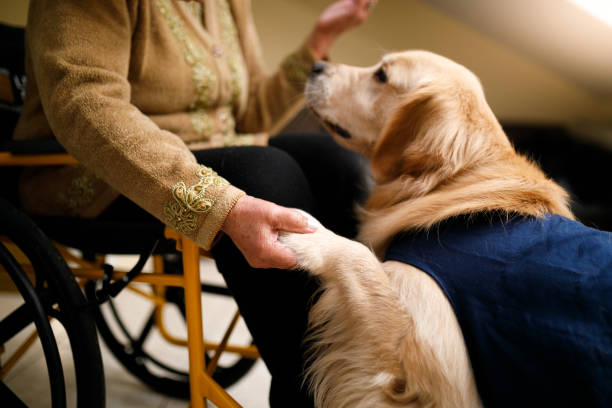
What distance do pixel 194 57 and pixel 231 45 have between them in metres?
0.21

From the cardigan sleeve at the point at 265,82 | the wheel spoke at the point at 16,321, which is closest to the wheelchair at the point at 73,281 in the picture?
the wheel spoke at the point at 16,321

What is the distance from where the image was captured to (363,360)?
506mm

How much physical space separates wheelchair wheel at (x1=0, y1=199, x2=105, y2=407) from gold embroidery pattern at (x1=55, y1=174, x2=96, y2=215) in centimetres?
10

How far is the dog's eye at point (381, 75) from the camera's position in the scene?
0.83m

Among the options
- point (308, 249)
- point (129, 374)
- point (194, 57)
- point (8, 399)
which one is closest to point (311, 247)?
point (308, 249)

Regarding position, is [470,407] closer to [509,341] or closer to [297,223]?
[509,341]

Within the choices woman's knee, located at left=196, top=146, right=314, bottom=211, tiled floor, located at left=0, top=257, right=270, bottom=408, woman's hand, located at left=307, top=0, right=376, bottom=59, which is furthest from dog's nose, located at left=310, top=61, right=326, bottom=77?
tiled floor, located at left=0, top=257, right=270, bottom=408

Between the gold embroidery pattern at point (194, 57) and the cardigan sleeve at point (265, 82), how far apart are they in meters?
0.22

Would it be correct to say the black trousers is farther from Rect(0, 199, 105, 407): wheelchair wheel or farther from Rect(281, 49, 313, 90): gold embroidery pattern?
Rect(281, 49, 313, 90): gold embroidery pattern

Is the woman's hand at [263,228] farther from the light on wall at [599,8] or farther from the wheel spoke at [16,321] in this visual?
the light on wall at [599,8]

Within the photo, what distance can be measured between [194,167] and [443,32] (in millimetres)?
2394

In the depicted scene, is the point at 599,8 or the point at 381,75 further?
the point at 599,8

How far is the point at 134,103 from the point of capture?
0.69 meters

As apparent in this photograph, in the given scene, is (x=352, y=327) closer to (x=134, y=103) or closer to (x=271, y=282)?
(x=271, y=282)
